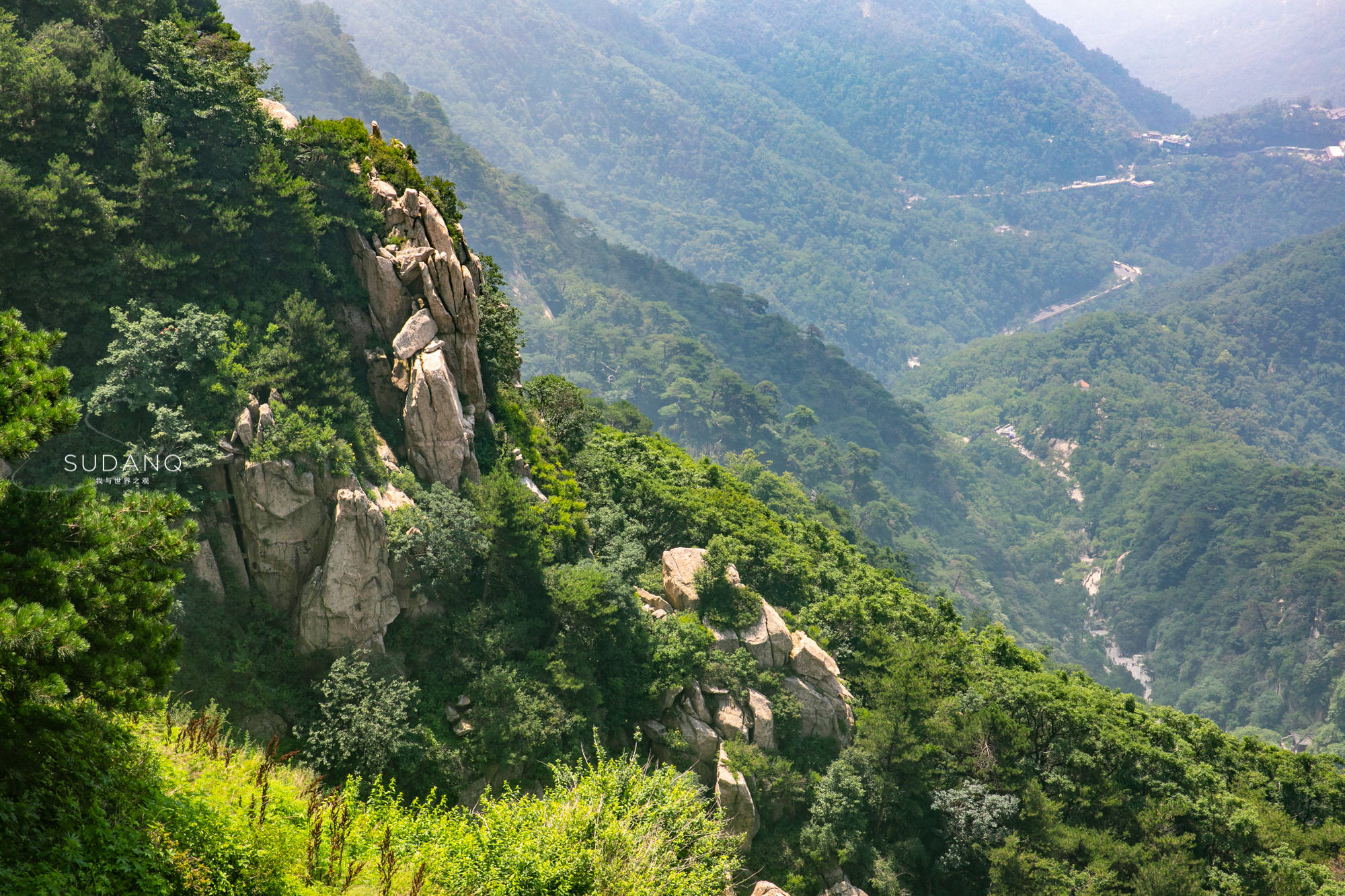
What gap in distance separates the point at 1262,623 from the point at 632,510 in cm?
15338

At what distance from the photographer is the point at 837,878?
1271 inches

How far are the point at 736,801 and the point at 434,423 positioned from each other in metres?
18.9

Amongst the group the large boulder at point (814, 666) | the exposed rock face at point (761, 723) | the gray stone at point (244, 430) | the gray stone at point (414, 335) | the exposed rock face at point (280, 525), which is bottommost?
the exposed rock face at point (761, 723)

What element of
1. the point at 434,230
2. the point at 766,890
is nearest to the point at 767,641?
the point at 766,890

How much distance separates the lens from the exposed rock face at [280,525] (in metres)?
24.3

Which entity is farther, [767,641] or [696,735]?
[767,641]

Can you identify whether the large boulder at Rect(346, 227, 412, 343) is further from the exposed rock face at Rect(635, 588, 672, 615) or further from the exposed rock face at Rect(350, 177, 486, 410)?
the exposed rock face at Rect(635, 588, 672, 615)

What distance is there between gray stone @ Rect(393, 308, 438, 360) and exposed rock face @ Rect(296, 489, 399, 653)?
655 centimetres

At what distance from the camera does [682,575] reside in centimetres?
3681

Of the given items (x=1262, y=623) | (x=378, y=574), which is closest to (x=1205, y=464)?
(x=1262, y=623)

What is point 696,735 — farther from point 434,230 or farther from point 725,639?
point 434,230

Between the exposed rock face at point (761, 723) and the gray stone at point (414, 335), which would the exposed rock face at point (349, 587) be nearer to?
the gray stone at point (414, 335)

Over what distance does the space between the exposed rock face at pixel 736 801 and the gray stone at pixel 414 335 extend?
20.3m

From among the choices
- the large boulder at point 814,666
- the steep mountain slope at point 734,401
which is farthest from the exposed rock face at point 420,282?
the steep mountain slope at point 734,401
